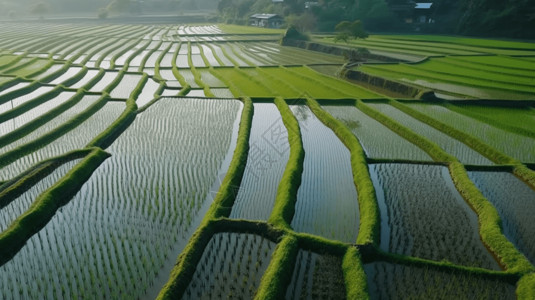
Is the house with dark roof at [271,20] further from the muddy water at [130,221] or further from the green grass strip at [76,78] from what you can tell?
the muddy water at [130,221]

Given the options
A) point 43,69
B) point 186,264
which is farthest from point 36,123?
point 43,69

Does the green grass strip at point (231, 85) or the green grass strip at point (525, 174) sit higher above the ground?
the green grass strip at point (231, 85)

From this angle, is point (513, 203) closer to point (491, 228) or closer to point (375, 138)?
point (491, 228)

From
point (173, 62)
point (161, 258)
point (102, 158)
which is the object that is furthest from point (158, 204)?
point (173, 62)

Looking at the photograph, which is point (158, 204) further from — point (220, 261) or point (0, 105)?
point (0, 105)

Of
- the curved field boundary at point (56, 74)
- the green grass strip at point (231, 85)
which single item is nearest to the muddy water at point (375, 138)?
the green grass strip at point (231, 85)
